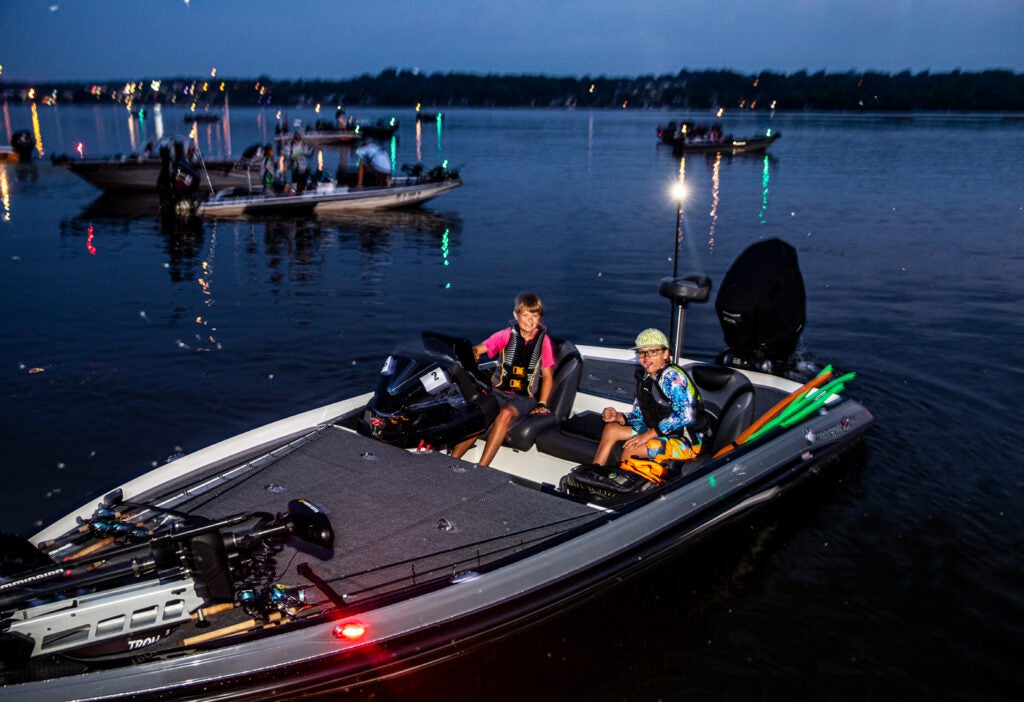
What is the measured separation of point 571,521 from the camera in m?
6.05

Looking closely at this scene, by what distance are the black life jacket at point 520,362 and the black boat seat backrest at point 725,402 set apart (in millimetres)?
1612

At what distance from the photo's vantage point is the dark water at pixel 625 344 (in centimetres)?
627

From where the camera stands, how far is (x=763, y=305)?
33.6 feet

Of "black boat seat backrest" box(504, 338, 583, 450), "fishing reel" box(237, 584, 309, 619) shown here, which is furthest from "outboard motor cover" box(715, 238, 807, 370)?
"fishing reel" box(237, 584, 309, 619)

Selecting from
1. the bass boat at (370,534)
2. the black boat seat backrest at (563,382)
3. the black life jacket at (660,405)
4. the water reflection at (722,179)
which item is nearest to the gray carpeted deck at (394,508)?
the bass boat at (370,534)

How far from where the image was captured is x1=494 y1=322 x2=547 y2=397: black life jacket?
7961mm

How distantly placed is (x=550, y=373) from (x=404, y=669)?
11.1ft

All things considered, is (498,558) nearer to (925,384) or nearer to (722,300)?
(722,300)

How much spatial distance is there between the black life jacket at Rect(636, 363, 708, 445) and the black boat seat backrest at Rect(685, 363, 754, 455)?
471 millimetres

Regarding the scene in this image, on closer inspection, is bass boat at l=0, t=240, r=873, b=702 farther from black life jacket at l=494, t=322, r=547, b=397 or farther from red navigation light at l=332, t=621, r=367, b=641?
black life jacket at l=494, t=322, r=547, b=397

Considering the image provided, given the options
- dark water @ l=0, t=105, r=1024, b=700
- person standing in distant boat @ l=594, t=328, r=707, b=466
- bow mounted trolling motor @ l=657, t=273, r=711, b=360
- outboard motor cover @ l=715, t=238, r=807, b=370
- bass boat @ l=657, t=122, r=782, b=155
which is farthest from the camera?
bass boat @ l=657, t=122, r=782, b=155

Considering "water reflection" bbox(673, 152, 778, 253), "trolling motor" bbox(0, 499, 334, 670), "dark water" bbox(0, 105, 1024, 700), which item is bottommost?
"dark water" bbox(0, 105, 1024, 700)

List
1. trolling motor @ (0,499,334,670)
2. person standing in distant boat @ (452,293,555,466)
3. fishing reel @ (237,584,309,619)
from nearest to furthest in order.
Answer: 1. trolling motor @ (0,499,334,670)
2. fishing reel @ (237,584,309,619)
3. person standing in distant boat @ (452,293,555,466)

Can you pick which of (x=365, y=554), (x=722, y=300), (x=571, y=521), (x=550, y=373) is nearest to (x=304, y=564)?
(x=365, y=554)
